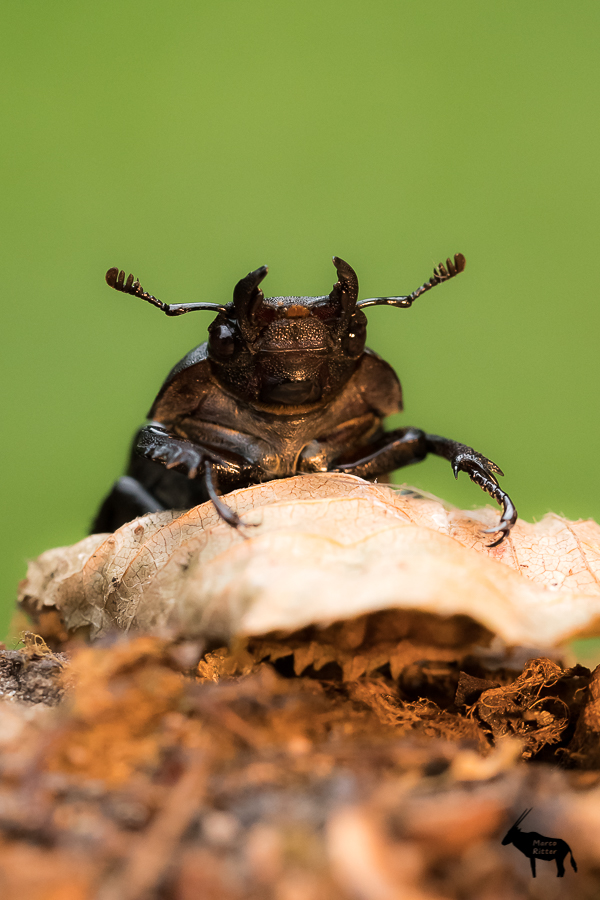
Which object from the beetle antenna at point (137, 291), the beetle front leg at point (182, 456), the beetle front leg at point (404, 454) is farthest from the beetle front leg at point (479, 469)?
the beetle antenna at point (137, 291)

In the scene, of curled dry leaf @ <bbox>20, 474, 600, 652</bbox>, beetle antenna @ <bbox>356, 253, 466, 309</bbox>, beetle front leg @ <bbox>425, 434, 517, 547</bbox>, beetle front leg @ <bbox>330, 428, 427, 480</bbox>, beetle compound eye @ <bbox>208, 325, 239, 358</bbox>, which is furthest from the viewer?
beetle front leg @ <bbox>330, 428, 427, 480</bbox>

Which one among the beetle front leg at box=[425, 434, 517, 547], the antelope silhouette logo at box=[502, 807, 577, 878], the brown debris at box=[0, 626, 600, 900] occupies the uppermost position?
the beetle front leg at box=[425, 434, 517, 547]

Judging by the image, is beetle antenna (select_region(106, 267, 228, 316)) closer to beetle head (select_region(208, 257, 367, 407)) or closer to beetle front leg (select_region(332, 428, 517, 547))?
beetle head (select_region(208, 257, 367, 407))

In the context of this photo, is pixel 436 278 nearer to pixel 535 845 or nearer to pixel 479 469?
pixel 479 469

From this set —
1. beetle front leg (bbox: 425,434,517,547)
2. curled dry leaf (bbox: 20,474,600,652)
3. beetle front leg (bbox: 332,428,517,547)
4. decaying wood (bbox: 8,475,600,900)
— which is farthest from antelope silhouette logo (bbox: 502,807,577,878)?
beetle front leg (bbox: 332,428,517,547)

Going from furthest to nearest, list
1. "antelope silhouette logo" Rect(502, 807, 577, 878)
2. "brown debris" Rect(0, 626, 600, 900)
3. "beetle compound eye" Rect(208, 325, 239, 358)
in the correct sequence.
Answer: "beetle compound eye" Rect(208, 325, 239, 358) < "antelope silhouette logo" Rect(502, 807, 577, 878) < "brown debris" Rect(0, 626, 600, 900)

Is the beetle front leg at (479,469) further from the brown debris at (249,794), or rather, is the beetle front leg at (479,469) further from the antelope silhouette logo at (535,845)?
the antelope silhouette logo at (535,845)

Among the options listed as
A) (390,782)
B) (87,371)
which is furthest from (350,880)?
(87,371)

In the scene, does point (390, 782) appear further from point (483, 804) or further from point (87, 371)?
point (87, 371)
